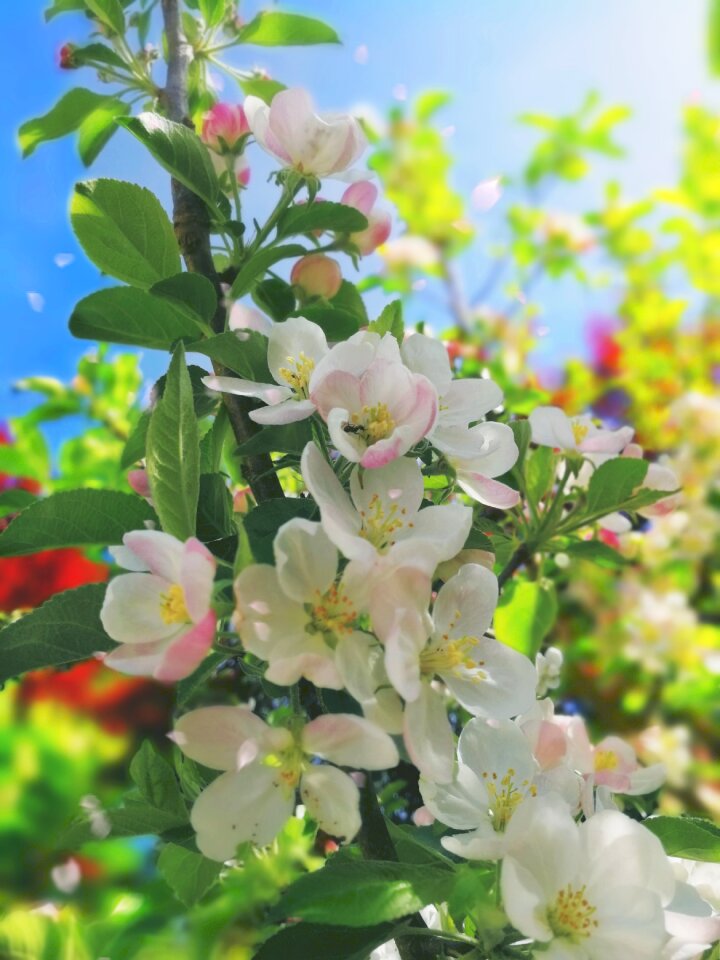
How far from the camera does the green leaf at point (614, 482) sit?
0.68 metres

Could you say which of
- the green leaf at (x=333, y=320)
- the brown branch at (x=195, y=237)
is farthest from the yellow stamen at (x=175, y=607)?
the green leaf at (x=333, y=320)

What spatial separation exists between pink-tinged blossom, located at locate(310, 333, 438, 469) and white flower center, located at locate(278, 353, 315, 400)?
5 centimetres

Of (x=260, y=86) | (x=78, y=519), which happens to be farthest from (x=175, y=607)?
(x=260, y=86)

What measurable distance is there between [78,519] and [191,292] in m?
0.13

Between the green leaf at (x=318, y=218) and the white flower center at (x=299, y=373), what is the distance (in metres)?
0.12

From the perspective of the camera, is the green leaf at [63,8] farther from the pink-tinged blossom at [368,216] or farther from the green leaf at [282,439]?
the green leaf at [282,439]

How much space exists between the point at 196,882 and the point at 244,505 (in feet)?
0.80

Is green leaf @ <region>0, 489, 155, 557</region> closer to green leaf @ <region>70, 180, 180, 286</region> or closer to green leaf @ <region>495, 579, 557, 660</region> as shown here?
green leaf @ <region>70, 180, 180, 286</region>

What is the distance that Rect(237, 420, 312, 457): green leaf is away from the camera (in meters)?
0.43

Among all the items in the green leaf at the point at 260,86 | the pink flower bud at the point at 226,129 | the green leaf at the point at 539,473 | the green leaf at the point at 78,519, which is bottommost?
the green leaf at the point at 539,473

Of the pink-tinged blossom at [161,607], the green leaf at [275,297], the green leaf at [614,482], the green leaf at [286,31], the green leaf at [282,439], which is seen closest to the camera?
the pink-tinged blossom at [161,607]

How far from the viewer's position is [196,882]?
464 mm

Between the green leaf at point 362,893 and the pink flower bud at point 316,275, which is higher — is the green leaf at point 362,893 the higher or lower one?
the lower one

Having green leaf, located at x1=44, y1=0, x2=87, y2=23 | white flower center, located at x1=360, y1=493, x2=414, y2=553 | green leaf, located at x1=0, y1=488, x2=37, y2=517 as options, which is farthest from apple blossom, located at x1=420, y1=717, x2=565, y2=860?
green leaf, located at x1=44, y1=0, x2=87, y2=23
